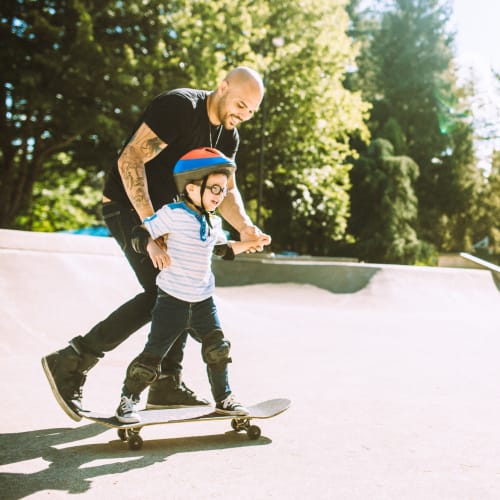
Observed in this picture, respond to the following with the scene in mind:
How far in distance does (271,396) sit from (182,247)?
1579 mm

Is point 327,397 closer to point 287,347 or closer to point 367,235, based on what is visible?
point 287,347

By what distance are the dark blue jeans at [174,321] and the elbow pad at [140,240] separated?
0.23 m

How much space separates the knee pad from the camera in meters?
3.01

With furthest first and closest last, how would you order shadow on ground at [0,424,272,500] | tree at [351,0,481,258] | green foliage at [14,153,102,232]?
tree at [351,0,481,258] < green foliage at [14,153,102,232] < shadow on ground at [0,424,272,500]

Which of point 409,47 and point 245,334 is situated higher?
point 409,47

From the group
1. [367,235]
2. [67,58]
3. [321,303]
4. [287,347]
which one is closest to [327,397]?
[287,347]

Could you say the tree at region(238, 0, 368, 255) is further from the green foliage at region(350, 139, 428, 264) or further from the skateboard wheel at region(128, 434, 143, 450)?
the skateboard wheel at region(128, 434, 143, 450)

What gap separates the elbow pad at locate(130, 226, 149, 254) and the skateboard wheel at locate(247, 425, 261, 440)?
1.02 meters

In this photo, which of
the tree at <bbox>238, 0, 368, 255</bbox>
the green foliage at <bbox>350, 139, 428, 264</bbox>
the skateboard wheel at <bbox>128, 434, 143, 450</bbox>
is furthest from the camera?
the green foliage at <bbox>350, 139, 428, 264</bbox>

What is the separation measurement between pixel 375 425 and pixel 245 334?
361 centimetres

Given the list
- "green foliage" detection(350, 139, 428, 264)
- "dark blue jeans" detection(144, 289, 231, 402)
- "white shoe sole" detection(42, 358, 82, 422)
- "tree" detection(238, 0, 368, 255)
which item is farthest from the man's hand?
"green foliage" detection(350, 139, 428, 264)

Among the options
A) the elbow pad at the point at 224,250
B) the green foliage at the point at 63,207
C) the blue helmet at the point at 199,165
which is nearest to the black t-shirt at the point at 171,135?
the blue helmet at the point at 199,165

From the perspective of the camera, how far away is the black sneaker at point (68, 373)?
300 cm

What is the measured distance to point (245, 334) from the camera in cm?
683
